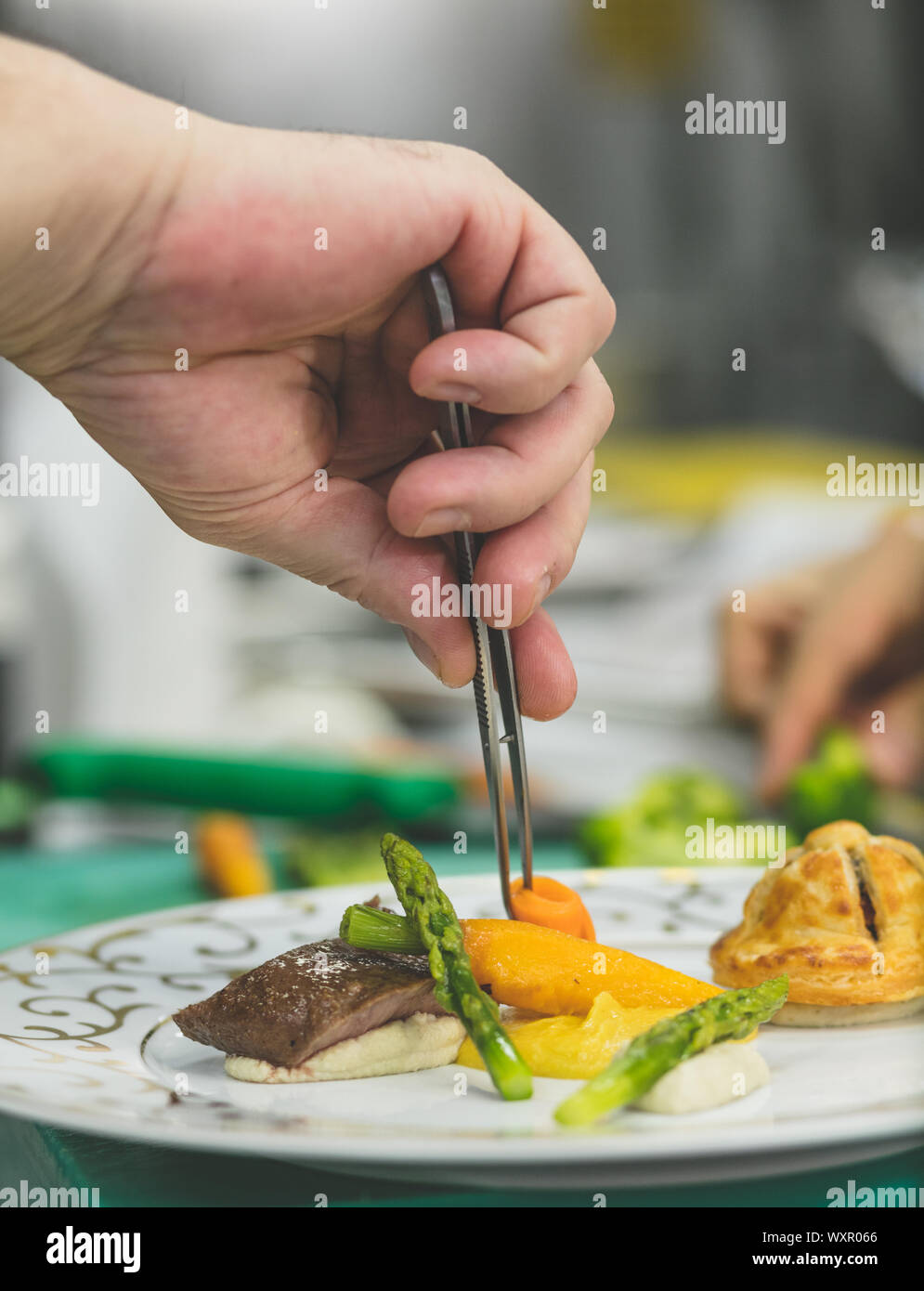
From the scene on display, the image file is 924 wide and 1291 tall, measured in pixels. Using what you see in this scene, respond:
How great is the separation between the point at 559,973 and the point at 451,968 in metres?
0.18

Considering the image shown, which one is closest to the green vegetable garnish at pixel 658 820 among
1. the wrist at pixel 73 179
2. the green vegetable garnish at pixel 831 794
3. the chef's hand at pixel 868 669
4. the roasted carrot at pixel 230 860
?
the green vegetable garnish at pixel 831 794

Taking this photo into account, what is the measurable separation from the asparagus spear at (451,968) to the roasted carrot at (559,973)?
0.21ft

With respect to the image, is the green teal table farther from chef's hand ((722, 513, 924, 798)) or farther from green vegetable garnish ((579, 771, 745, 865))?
chef's hand ((722, 513, 924, 798))

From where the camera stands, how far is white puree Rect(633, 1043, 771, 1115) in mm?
1274

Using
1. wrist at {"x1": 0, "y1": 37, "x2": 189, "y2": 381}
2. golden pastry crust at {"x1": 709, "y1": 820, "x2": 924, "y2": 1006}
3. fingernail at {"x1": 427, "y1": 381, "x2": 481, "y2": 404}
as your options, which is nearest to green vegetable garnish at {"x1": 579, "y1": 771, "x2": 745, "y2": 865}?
golden pastry crust at {"x1": 709, "y1": 820, "x2": 924, "y2": 1006}

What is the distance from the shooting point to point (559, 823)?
353cm

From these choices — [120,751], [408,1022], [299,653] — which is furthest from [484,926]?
[299,653]

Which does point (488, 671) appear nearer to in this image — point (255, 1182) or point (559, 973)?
point (559, 973)

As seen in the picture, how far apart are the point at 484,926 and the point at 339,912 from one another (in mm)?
588

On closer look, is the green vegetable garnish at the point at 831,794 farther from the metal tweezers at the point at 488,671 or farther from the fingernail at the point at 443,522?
the fingernail at the point at 443,522

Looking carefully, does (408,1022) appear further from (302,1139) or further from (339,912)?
(339,912)

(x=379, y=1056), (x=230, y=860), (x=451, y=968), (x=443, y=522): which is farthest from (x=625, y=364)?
(x=379, y=1056)

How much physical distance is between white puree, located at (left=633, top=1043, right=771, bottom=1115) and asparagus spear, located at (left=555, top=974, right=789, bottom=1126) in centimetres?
1

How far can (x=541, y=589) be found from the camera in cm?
165
